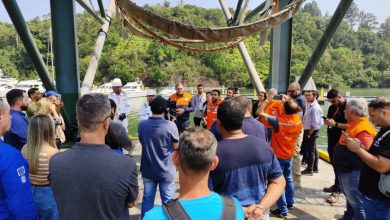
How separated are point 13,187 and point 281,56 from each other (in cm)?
649

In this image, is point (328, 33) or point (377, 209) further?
point (328, 33)

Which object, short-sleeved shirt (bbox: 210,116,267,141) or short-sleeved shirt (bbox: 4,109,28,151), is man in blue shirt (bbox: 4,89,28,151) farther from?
short-sleeved shirt (bbox: 210,116,267,141)

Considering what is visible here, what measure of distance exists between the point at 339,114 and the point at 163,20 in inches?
128

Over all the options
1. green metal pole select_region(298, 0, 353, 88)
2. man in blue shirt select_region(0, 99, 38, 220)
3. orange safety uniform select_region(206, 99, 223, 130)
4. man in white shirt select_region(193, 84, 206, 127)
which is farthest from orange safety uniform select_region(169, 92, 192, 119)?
man in blue shirt select_region(0, 99, 38, 220)

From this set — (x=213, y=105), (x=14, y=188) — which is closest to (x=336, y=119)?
(x=213, y=105)

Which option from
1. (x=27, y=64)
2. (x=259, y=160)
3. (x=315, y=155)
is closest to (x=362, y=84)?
(x=27, y=64)

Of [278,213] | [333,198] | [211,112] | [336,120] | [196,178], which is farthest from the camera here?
[211,112]

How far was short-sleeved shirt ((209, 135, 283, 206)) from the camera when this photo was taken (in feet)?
7.21

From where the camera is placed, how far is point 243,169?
2.22m

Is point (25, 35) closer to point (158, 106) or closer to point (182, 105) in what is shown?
point (182, 105)

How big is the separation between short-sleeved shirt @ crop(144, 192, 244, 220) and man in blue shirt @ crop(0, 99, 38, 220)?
116cm

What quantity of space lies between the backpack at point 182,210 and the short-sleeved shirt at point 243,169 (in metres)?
0.67

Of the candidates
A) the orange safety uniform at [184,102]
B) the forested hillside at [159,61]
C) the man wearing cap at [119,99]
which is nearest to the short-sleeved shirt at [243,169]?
the man wearing cap at [119,99]

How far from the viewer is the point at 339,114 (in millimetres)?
5211
